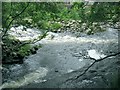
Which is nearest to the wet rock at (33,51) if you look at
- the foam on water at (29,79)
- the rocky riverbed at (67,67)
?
the rocky riverbed at (67,67)

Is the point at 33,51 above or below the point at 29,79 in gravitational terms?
below

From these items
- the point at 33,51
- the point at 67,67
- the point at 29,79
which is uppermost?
the point at 29,79

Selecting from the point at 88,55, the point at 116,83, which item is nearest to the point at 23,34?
the point at 88,55

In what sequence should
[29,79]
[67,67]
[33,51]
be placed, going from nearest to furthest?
[29,79] → [67,67] → [33,51]

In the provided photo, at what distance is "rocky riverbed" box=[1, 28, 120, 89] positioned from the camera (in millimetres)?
9352

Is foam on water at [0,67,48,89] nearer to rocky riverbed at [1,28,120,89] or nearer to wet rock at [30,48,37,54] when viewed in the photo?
rocky riverbed at [1,28,120,89]

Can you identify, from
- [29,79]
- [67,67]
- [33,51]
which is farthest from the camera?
[33,51]

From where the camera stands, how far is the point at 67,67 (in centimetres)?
1154

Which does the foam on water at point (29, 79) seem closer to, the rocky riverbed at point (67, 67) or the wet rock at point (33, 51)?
the rocky riverbed at point (67, 67)

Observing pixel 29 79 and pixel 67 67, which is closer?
pixel 29 79

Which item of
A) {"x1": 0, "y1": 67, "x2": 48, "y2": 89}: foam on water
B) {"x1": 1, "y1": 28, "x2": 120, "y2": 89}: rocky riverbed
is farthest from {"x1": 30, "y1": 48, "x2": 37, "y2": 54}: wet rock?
{"x1": 0, "y1": 67, "x2": 48, "y2": 89}: foam on water

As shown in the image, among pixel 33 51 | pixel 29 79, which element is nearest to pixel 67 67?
pixel 29 79

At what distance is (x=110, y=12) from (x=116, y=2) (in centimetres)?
37

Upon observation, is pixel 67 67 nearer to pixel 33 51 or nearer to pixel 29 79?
pixel 29 79
